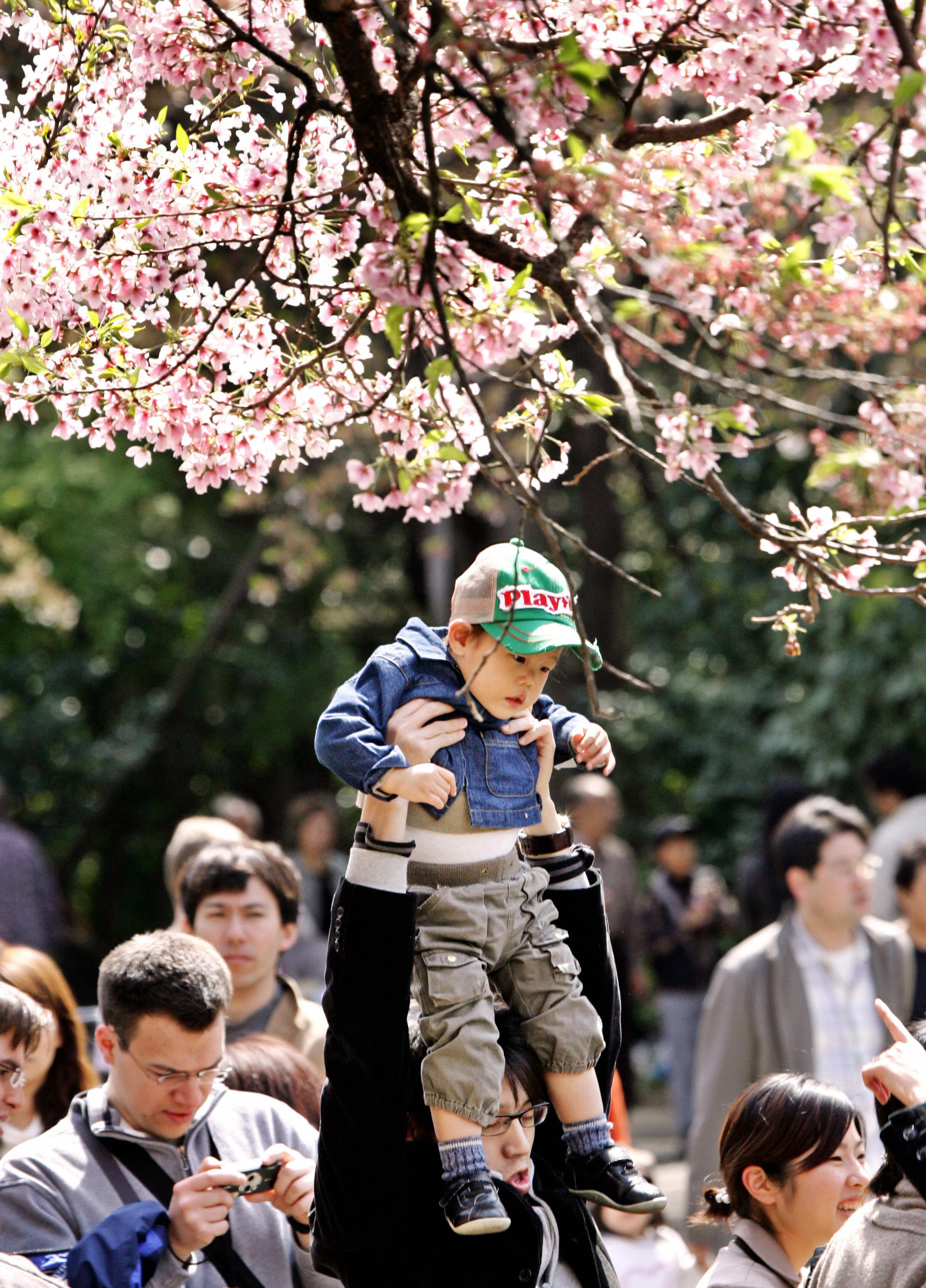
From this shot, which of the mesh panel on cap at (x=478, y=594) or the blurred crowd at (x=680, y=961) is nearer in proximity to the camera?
the mesh panel on cap at (x=478, y=594)

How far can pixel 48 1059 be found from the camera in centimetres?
396

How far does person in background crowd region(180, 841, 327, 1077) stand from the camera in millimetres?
4414

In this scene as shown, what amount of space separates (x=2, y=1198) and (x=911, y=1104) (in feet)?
5.62

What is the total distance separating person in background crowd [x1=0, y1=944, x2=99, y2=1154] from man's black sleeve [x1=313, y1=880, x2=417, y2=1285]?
170 centimetres

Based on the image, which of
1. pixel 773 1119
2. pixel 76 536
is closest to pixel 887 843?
pixel 773 1119

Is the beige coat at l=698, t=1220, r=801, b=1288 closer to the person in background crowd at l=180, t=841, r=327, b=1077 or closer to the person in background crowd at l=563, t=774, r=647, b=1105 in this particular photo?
the person in background crowd at l=180, t=841, r=327, b=1077

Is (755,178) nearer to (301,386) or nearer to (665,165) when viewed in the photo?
(665,165)

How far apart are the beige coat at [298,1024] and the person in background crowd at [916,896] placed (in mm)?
Result: 2421

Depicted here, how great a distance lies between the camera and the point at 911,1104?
8.48 feet

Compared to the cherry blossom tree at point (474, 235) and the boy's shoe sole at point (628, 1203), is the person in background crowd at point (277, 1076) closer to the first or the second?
the boy's shoe sole at point (628, 1203)

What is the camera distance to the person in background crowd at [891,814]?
281 inches

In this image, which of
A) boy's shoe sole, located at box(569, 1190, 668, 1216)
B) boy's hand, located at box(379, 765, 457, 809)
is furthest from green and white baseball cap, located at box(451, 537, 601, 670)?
boy's shoe sole, located at box(569, 1190, 668, 1216)

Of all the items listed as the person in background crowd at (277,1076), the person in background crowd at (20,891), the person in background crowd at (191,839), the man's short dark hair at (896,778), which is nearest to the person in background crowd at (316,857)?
the person in background crowd at (20,891)

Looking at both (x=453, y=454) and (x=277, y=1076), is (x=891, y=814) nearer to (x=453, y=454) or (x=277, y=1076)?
(x=277, y=1076)
